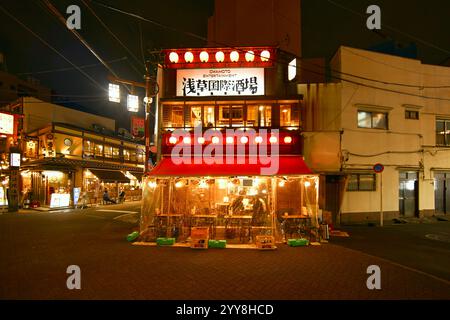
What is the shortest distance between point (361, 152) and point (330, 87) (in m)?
4.56

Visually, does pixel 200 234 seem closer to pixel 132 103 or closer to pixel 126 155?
pixel 132 103

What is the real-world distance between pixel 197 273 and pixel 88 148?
92.2ft

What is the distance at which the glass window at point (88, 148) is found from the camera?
3070 cm

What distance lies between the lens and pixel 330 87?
16531mm

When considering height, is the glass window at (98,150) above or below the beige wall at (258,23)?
below

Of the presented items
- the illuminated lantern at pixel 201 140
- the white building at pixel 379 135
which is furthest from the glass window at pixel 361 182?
the illuminated lantern at pixel 201 140

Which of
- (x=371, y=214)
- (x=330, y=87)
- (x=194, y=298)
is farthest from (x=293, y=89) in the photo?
(x=194, y=298)

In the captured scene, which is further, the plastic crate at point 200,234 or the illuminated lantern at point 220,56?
the illuminated lantern at point 220,56

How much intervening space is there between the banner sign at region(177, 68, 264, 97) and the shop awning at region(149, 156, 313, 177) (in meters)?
4.10

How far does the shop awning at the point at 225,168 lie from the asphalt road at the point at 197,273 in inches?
130

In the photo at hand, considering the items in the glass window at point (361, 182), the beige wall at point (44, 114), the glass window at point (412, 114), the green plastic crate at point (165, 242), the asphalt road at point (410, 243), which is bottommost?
the asphalt road at point (410, 243)
